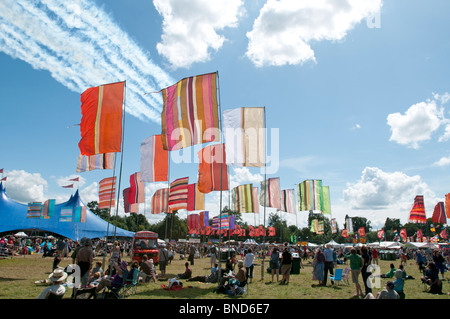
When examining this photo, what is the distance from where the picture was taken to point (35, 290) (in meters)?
11.4

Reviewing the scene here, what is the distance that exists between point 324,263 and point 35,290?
41.9ft

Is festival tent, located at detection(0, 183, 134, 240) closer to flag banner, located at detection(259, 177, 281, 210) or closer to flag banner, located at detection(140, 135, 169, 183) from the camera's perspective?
flag banner, located at detection(140, 135, 169, 183)

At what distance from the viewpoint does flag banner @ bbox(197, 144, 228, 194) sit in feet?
66.5

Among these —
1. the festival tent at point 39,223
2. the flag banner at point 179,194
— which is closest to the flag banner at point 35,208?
the festival tent at point 39,223

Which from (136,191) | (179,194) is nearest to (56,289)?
(179,194)

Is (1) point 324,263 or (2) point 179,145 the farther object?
(1) point 324,263

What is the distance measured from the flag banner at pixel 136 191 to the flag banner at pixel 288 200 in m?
14.4

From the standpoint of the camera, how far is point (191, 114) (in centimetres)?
1345

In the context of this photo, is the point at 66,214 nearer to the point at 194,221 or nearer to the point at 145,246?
the point at 194,221

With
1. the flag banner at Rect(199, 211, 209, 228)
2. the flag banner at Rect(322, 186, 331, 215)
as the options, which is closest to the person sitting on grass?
the flag banner at Rect(322, 186, 331, 215)

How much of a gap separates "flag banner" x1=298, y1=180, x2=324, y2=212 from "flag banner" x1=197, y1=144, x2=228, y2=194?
12686mm

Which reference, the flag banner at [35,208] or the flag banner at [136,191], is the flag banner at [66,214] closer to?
the flag banner at [35,208]
